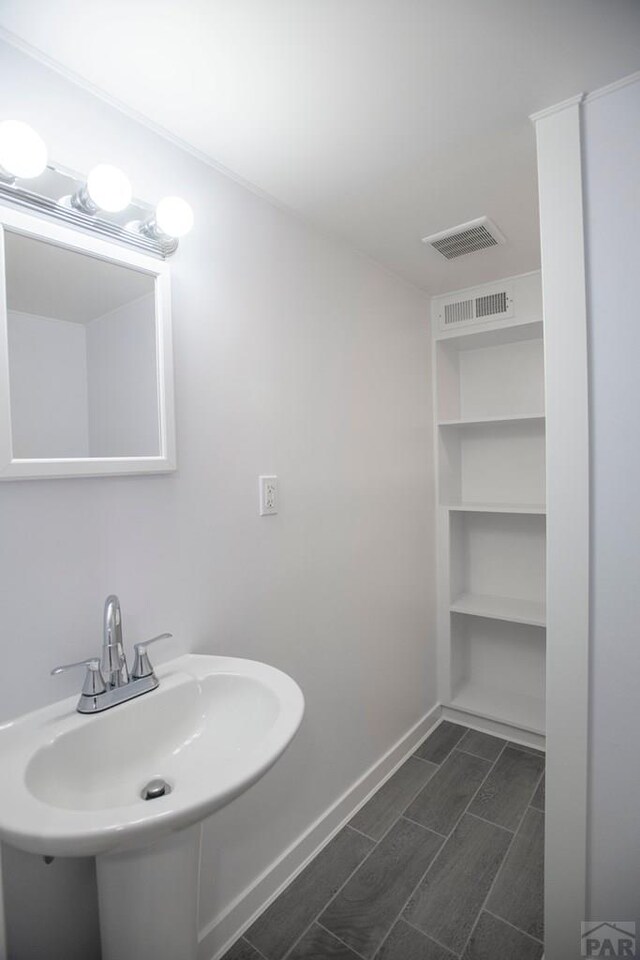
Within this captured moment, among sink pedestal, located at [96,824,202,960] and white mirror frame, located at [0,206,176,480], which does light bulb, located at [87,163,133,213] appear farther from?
sink pedestal, located at [96,824,202,960]

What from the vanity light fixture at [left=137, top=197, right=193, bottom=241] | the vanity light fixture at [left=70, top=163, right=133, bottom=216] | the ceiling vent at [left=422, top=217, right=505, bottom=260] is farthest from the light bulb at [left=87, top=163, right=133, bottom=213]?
the ceiling vent at [left=422, top=217, right=505, bottom=260]

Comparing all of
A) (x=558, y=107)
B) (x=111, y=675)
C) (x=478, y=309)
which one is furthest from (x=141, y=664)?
(x=478, y=309)

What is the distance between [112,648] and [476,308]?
234cm

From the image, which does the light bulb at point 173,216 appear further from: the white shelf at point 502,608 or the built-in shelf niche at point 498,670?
the built-in shelf niche at point 498,670

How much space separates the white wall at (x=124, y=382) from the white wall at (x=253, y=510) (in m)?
0.09

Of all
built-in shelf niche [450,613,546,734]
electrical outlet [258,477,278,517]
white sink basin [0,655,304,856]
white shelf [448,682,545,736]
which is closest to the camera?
white sink basin [0,655,304,856]

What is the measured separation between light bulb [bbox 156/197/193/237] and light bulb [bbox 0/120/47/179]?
0.89 ft

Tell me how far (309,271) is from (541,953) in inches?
93.2

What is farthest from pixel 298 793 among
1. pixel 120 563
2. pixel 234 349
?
pixel 234 349

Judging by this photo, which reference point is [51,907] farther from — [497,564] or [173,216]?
[497,564]

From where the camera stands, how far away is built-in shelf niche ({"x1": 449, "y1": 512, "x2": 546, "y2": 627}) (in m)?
2.58

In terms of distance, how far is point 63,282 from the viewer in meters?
1.07

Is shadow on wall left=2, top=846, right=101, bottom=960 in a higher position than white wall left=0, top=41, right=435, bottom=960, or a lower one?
lower

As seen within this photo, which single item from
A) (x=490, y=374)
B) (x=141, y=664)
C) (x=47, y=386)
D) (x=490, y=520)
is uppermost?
(x=490, y=374)
